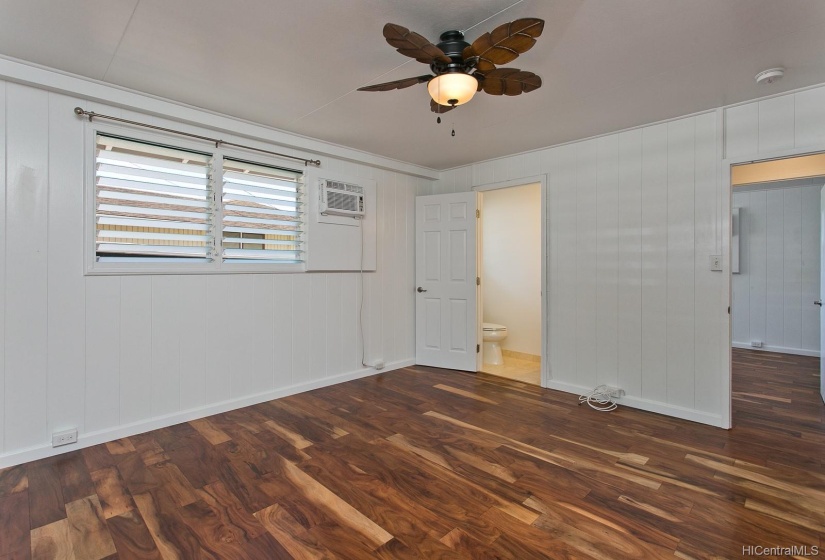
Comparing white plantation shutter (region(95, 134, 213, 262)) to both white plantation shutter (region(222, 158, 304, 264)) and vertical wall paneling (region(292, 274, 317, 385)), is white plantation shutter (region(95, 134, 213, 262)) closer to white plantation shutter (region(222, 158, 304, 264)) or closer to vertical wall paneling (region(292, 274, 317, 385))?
white plantation shutter (region(222, 158, 304, 264))

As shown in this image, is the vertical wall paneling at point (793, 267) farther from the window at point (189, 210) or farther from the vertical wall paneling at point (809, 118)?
the window at point (189, 210)

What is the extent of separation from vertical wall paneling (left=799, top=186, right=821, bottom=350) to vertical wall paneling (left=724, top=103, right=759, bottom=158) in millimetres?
3768

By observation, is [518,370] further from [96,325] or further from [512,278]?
[96,325]

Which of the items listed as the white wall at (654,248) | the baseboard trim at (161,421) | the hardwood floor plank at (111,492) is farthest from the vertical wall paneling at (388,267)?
the hardwood floor plank at (111,492)

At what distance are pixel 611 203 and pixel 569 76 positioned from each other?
1.51 metres

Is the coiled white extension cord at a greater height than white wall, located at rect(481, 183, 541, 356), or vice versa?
white wall, located at rect(481, 183, 541, 356)

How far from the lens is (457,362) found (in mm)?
4727

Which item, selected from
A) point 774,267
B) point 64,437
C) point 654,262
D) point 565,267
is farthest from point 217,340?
point 774,267

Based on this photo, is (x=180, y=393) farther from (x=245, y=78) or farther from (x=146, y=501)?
(x=245, y=78)

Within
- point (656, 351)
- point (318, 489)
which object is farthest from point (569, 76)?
point (318, 489)

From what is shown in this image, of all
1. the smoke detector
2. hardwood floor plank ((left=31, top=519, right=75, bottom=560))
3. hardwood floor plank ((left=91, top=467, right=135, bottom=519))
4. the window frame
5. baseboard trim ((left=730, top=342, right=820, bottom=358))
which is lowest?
hardwood floor plank ((left=31, top=519, right=75, bottom=560))

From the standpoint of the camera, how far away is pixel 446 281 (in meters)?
4.81

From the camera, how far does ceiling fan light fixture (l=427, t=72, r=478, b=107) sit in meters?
1.95

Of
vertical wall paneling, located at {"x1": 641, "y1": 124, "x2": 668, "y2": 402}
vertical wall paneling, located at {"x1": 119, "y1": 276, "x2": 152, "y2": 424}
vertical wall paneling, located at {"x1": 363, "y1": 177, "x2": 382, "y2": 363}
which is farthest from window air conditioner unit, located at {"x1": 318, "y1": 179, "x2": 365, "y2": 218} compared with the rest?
vertical wall paneling, located at {"x1": 641, "y1": 124, "x2": 668, "y2": 402}
